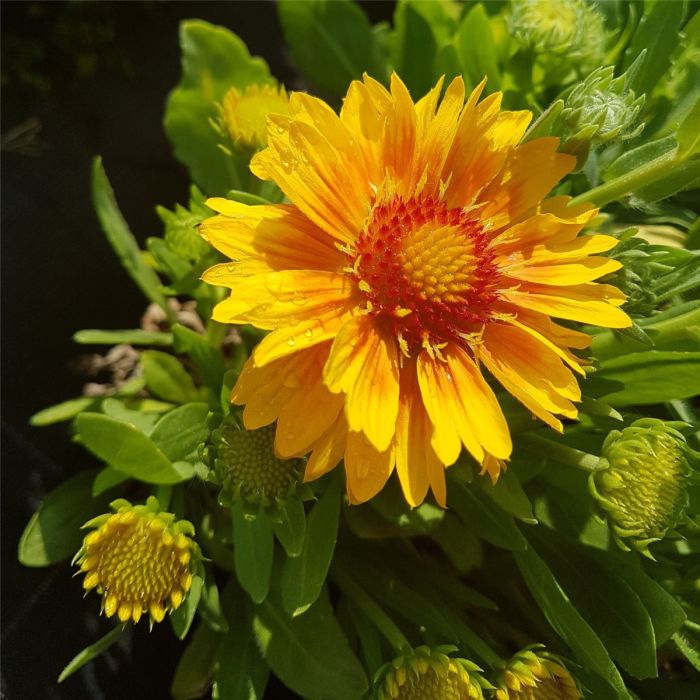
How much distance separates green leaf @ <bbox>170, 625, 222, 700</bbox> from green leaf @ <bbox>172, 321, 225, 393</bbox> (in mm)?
332

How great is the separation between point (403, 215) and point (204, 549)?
53cm

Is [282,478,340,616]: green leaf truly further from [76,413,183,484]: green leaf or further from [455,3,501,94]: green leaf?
[455,3,501,94]: green leaf

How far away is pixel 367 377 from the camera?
666 mm

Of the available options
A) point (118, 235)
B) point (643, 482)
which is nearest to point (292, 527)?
point (643, 482)

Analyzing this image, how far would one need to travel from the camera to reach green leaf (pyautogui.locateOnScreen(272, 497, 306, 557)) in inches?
31.7

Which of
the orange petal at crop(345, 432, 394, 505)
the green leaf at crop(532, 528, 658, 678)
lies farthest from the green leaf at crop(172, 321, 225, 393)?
the green leaf at crop(532, 528, 658, 678)

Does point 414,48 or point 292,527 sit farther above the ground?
point 414,48

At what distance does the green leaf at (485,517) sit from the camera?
906 millimetres

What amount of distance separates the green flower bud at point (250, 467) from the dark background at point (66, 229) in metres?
0.37

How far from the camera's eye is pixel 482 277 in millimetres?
754

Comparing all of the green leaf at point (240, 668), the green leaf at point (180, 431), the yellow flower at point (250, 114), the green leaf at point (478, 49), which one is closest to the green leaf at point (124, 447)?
the green leaf at point (180, 431)

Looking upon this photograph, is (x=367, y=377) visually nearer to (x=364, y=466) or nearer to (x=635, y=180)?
(x=364, y=466)

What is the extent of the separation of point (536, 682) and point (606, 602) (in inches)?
6.9

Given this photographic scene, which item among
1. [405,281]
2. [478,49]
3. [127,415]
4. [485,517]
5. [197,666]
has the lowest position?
[197,666]
